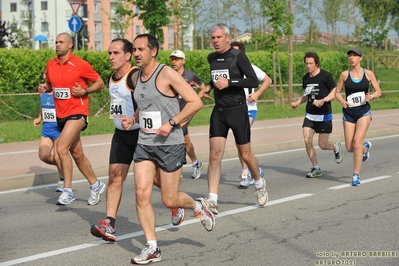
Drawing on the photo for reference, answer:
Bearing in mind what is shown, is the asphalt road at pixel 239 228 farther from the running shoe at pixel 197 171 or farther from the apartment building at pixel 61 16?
the apartment building at pixel 61 16

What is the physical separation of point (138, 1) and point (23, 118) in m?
10.2

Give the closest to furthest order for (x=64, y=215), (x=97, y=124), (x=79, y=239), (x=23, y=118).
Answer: (x=79, y=239)
(x=64, y=215)
(x=97, y=124)
(x=23, y=118)

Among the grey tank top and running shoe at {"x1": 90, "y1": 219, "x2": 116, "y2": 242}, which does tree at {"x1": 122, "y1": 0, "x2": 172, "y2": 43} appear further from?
the grey tank top

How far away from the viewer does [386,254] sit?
23.2ft

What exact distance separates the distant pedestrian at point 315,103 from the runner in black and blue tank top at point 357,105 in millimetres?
718

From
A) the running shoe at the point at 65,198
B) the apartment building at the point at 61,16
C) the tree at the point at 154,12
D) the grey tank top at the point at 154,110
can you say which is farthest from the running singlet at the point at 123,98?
the apartment building at the point at 61,16

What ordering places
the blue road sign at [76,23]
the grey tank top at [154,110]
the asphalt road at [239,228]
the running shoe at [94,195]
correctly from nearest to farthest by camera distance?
the grey tank top at [154,110], the asphalt road at [239,228], the running shoe at [94,195], the blue road sign at [76,23]

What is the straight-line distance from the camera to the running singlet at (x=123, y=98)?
8.09 m

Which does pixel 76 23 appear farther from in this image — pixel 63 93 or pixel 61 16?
pixel 61 16

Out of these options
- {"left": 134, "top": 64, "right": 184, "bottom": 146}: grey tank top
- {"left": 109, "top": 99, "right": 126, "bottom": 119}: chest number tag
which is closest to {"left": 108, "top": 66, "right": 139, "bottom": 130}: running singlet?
{"left": 109, "top": 99, "right": 126, "bottom": 119}: chest number tag

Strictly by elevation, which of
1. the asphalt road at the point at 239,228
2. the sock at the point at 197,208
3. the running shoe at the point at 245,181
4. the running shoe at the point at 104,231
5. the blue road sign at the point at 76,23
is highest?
the blue road sign at the point at 76,23

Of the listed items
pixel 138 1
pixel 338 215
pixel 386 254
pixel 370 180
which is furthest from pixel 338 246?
pixel 138 1

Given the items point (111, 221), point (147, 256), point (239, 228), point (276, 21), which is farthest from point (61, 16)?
point (147, 256)

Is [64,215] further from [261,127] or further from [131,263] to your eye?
[261,127]
